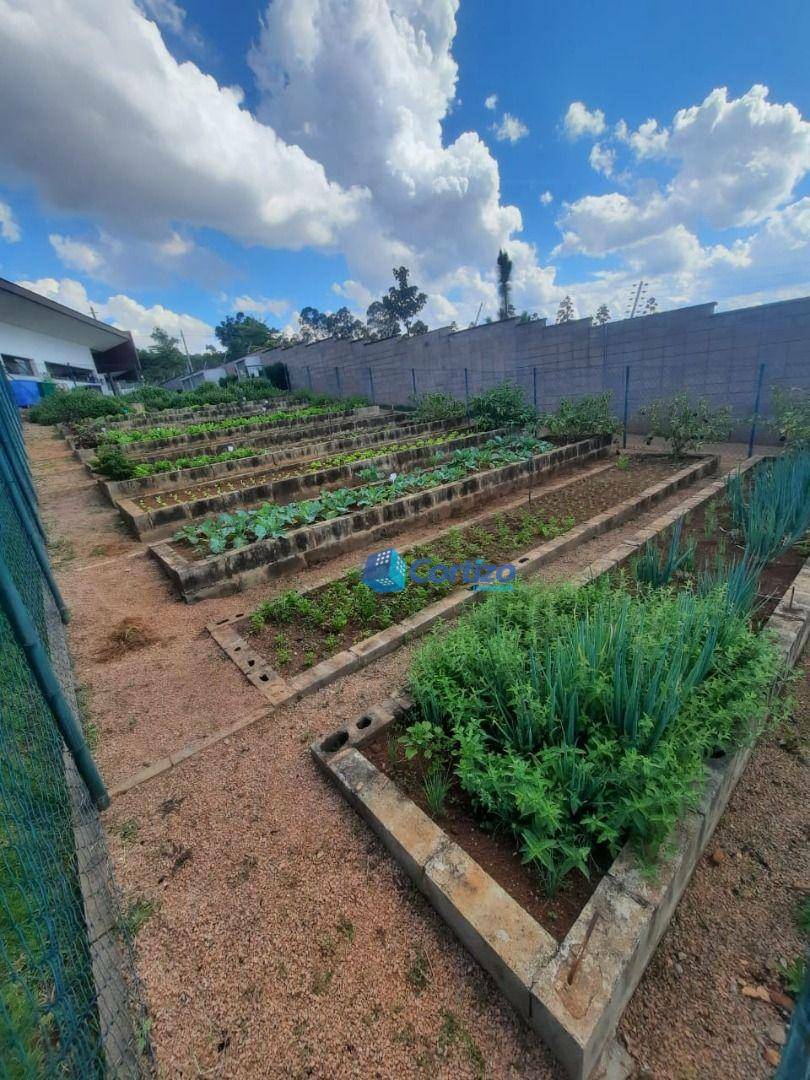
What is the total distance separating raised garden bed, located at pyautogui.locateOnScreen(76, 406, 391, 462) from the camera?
391 inches

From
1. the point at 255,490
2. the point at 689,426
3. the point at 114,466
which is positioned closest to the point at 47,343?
the point at 114,466

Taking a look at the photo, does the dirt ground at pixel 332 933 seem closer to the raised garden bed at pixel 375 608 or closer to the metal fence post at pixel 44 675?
the metal fence post at pixel 44 675

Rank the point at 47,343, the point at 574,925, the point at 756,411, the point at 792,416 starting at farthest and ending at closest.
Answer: the point at 47,343 < the point at 756,411 < the point at 792,416 < the point at 574,925

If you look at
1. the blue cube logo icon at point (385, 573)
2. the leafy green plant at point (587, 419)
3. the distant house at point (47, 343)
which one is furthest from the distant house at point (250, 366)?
the blue cube logo icon at point (385, 573)

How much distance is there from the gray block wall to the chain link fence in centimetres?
1053

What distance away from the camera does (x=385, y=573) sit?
3502 mm

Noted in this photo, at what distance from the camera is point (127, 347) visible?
33219 mm

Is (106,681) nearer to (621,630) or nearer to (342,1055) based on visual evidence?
(342,1055)

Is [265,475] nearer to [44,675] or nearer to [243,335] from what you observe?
[44,675]

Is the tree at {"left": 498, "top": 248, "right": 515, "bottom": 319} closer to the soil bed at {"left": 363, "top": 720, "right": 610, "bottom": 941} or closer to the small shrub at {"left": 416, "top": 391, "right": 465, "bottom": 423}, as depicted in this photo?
the small shrub at {"left": 416, "top": 391, "right": 465, "bottom": 423}

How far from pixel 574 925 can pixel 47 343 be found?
33.3 meters

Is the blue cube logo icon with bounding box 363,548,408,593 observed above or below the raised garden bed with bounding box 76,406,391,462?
below

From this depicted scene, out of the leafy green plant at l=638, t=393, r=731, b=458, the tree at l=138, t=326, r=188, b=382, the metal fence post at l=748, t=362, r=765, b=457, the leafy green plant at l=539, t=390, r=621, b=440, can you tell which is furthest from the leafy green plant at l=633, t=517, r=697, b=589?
the tree at l=138, t=326, r=188, b=382

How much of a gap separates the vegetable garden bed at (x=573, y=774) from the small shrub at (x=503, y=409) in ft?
26.9
